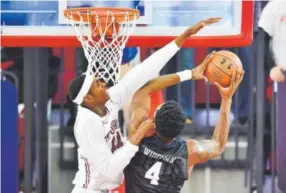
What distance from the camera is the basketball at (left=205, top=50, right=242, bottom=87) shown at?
3.19 meters

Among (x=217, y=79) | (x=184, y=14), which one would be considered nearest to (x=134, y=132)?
(x=217, y=79)

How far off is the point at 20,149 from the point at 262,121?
68.5 inches

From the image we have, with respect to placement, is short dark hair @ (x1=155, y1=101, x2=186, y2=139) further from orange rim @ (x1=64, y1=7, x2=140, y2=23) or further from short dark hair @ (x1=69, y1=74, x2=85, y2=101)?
orange rim @ (x1=64, y1=7, x2=140, y2=23)

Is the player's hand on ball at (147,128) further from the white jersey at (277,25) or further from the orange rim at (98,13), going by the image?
the white jersey at (277,25)

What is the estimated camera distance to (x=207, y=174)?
504 cm

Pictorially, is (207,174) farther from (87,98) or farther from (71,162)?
(87,98)

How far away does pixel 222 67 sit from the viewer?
3.21 m

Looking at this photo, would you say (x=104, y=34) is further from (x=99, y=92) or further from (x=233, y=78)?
(x=233, y=78)

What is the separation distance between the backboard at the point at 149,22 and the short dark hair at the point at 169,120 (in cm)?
90

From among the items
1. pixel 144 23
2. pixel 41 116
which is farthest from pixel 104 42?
pixel 41 116

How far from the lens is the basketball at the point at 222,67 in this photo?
319 centimetres

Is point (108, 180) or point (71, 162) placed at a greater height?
point (108, 180)

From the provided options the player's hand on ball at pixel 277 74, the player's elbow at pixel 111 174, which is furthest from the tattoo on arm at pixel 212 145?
the player's hand on ball at pixel 277 74

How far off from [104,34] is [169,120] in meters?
0.81
